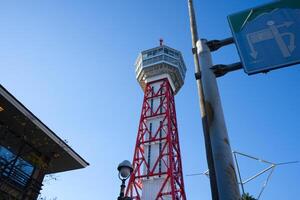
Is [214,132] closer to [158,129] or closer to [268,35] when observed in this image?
[268,35]

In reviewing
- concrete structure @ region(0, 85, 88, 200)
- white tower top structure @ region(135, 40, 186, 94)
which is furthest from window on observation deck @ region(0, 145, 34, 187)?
white tower top structure @ region(135, 40, 186, 94)

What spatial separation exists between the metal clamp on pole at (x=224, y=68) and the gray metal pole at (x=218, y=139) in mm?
68

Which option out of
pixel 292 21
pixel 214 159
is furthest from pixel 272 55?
pixel 214 159

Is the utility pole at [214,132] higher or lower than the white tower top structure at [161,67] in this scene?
lower

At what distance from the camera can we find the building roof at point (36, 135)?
494 inches

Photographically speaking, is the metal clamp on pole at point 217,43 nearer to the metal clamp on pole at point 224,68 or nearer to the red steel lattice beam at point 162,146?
the metal clamp on pole at point 224,68

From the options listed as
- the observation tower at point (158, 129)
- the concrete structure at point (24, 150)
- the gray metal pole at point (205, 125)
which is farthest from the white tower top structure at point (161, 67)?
the gray metal pole at point (205, 125)

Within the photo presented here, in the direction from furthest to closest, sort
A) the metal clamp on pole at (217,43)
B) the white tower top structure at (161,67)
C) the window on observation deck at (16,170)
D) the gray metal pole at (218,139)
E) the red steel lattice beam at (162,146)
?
1. the white tower top structure at (161,67)
2. the red steel lattice beam at (162,146)
3. the window on observation deck at (16,170)
4. the metal clamp on pole at (217,43)
5. the gray metal pole at (218,139)

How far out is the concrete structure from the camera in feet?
40.7

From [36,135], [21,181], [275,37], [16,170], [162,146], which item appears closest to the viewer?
[275,37]

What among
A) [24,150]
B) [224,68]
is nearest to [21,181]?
[24,150]

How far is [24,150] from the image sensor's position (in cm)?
1374

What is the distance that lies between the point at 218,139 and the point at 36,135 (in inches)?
500

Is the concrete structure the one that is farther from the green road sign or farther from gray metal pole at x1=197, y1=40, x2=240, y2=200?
the green road sign
